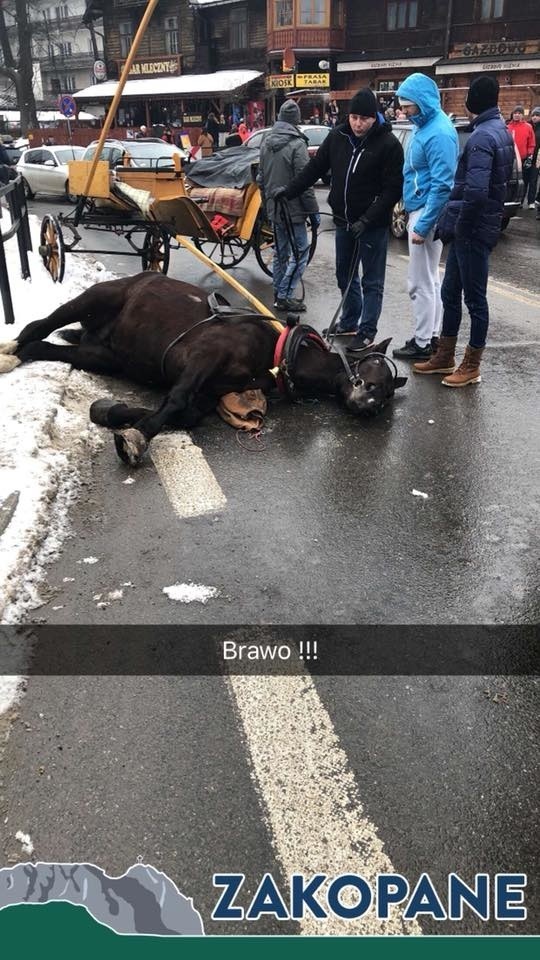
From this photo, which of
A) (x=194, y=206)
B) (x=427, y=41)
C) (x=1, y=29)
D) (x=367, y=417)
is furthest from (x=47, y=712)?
(x=1, y=29)

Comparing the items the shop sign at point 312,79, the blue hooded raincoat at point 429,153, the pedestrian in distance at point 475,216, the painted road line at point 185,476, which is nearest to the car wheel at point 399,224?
the blue hooded raincoat at point 429,153

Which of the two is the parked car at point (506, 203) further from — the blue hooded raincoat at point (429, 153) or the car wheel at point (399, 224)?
the blue hooded raincoat at point (429, 153)

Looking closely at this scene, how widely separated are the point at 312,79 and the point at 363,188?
39.1 metres

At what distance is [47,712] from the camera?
2.52m

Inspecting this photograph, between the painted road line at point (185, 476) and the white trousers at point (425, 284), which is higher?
the white trousers at point (425, 284)

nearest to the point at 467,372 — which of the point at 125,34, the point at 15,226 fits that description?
the point at 15,226

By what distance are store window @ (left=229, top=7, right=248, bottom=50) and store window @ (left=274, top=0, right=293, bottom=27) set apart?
Result: 166 inches

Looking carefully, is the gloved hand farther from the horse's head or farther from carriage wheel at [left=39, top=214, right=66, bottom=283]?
carriage wheel at [left=39, top=214, right=66, bottom=283]

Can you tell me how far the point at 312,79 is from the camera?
131 ft

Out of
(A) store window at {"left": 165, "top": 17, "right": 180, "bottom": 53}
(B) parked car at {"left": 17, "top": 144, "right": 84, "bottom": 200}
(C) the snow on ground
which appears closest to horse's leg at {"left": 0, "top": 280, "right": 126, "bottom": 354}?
(C) the snow on ground

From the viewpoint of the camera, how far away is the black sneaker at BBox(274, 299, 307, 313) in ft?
26.5

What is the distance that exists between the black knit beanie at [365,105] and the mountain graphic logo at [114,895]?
578cm

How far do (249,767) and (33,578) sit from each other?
142 cm

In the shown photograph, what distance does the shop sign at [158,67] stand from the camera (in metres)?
47.5
